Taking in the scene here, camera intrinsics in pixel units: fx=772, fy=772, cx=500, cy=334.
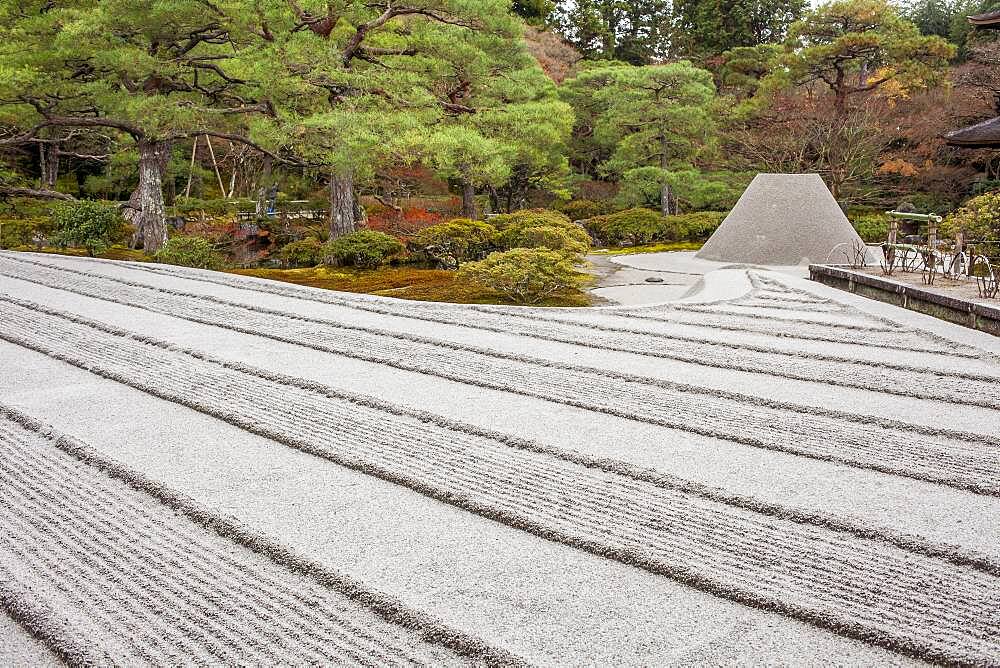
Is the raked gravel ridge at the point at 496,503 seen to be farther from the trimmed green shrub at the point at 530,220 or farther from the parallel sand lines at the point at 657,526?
the trimmed green shrub at the point at 530,220

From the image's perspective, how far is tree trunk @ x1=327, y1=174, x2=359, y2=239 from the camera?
11445 millimetres

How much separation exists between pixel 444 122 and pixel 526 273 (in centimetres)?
522

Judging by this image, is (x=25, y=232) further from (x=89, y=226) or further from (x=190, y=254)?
(x=190, y=254)

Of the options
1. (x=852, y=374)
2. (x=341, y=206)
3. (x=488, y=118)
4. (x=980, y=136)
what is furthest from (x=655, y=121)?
(x=852, y=374)

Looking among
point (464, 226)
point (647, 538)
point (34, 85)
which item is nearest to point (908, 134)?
point (464, 226)

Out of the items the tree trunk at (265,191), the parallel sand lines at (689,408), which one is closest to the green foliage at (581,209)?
the tree trunk at (265,191)

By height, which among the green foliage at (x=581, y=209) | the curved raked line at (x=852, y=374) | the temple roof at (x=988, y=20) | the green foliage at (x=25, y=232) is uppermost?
the temple roof at (x=988, y=20)

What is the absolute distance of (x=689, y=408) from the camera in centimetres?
358

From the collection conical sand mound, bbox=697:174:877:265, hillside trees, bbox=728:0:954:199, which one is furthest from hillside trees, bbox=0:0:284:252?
hillside trees, bbox=728:0:954:199

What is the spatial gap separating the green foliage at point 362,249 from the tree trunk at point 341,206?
3.73 ft

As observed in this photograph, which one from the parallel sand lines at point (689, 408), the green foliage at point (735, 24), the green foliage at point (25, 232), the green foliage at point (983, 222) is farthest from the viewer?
the green foliage at point (735, 24)

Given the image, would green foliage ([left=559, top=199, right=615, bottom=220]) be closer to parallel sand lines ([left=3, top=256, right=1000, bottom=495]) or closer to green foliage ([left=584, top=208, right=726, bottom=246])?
green foliage ([left=584, top=208, right=726, bottom=246])

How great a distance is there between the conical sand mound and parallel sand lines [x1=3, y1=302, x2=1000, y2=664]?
974 centimetres

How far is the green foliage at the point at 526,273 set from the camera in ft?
23.5
